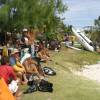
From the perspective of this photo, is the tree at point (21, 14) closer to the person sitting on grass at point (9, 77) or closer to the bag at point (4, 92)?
the person sitting on grass at point (9, 77)

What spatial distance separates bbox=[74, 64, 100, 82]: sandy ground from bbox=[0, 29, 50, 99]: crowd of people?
2.16 meters

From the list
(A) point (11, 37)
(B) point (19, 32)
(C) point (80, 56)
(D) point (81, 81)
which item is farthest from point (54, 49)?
(D) point (81, 81)

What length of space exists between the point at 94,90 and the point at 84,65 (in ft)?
44.7

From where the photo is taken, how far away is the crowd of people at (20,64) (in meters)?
14.9

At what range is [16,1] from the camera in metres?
29.5

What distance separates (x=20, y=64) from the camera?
58.7 ft

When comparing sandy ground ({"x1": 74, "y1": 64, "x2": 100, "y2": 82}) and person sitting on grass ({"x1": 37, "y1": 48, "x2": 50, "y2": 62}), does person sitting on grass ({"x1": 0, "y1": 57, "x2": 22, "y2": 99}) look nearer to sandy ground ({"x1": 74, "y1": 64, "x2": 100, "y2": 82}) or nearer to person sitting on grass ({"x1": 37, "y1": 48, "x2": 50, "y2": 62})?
person sitting on grass ({"x1": 37, "y1": 48, "x2": 50, "y2": 62})

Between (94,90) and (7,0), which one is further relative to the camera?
(7,0)

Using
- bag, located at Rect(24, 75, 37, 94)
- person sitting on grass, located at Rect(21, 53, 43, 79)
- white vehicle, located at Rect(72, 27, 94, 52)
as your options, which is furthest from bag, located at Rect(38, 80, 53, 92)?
white vehicle, located at Rect(72, 27, 94, 52)

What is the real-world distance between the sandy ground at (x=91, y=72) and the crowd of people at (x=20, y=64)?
2162 millimetres

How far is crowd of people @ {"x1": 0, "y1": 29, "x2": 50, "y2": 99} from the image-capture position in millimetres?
14930

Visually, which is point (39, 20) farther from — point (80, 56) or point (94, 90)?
point (94, 90)

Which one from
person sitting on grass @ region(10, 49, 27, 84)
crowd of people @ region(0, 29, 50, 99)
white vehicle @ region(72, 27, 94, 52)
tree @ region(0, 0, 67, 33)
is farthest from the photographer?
white vehicle @ region(72, 27, 94, 52)

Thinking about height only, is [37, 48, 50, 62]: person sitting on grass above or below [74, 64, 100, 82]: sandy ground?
above
